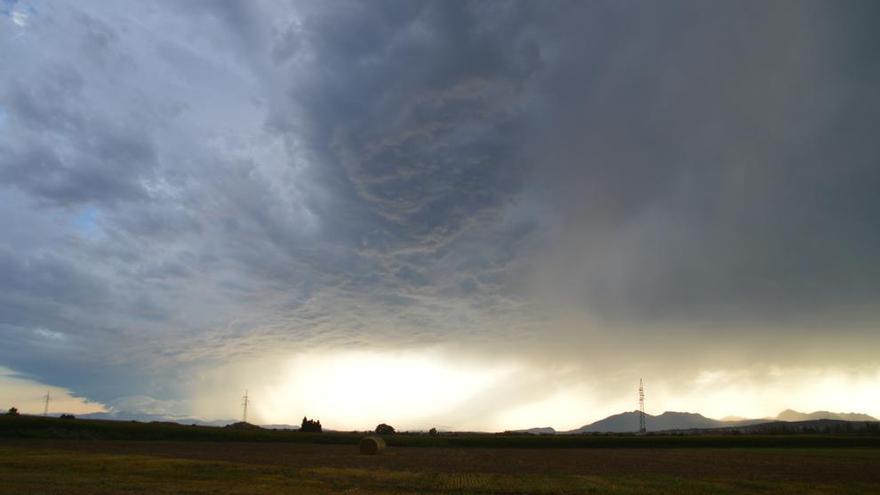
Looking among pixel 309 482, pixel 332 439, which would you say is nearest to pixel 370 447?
pixel 309 482

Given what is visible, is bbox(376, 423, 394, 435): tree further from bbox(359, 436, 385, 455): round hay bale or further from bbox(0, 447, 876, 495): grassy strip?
bbox(0, 447, 876, 495): grassy strip

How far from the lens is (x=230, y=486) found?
96.1 ft

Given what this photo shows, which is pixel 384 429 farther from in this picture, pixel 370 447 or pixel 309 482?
pixel 309 482

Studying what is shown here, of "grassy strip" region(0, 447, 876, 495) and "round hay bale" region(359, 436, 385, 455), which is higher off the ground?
"grassy strip" region(0, 447, 876, 495)

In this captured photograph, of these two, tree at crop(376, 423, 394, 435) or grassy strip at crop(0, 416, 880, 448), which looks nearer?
grassy strip at crop(0, 416, 880, 448)

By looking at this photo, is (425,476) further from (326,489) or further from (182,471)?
(182,471)

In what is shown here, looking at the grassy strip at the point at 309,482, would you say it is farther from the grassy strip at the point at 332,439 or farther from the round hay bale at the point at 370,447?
the grassy strip at the point at 332,439

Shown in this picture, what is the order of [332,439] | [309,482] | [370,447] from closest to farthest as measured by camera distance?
[309,482] < [370,447] < [332,439]

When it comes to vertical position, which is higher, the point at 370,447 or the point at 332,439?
the point at 370,447

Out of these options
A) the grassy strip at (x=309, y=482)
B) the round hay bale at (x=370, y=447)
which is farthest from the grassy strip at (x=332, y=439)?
the grassy strip at (x=309, y=482)

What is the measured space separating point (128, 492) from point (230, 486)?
5.09 metres

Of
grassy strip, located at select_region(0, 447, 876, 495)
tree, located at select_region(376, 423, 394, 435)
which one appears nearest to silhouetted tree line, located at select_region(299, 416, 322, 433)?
tree, located at select_region(376, 423, 394, 435)

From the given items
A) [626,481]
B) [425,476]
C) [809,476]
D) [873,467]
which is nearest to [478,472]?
[425,476]

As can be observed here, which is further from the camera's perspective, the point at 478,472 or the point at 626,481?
the point at 478,472
